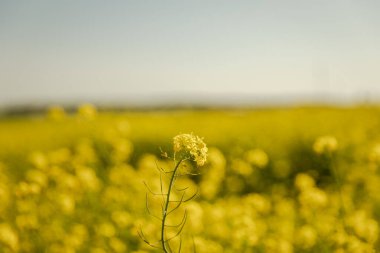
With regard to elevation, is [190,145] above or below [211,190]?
above

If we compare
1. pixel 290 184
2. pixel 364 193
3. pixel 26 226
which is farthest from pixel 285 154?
pixel 26 226

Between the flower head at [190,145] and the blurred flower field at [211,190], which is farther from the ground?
the flower head at [190,145]

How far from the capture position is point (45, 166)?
14.9 ft

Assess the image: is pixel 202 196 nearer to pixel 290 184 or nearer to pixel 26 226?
pixel 290 184

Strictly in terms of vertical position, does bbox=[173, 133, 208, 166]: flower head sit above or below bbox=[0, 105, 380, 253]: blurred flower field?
above

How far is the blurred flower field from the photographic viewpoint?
138 inches

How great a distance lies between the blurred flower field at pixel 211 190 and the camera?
3518 mm

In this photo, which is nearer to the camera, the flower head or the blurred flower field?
the flower head

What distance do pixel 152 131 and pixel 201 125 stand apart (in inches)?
36.8

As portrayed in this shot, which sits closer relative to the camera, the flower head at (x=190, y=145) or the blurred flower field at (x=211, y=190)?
the flower head at (x=190, y=145)

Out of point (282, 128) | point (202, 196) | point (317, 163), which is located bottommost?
point (202, 196)

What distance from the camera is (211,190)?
518cm

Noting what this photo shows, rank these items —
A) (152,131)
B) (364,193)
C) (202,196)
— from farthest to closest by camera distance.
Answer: (152,131)
(202,196)
(364,193)

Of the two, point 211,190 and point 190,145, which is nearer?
point 190,145
